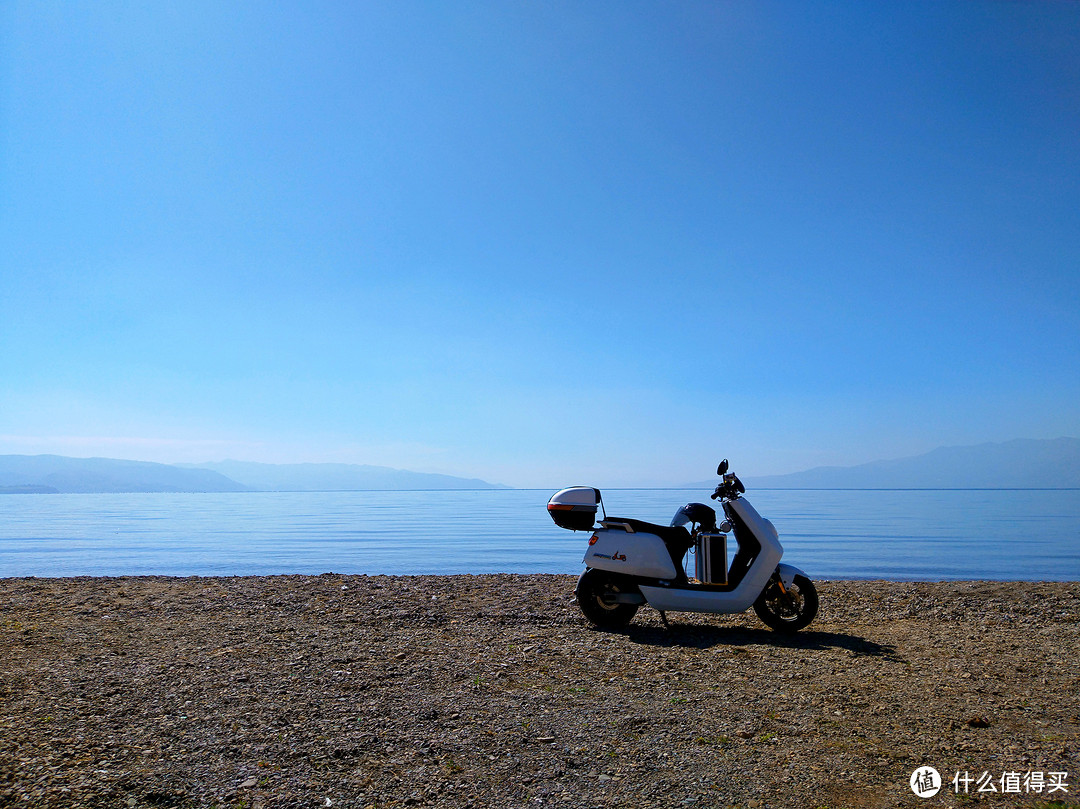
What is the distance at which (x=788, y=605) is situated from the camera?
815 centimetres

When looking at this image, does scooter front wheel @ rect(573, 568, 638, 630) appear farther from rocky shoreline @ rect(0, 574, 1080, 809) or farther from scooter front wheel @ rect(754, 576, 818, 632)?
scooter front wheel @ rect(754, 576, 818, 632)

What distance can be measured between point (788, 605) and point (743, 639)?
814mm

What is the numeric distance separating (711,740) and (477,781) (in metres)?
1.59

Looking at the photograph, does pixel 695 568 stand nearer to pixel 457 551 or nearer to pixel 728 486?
pixel 728 486

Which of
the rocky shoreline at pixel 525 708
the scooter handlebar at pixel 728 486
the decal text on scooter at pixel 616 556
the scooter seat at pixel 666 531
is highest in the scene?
the scooter handlebar at pixel 728 486

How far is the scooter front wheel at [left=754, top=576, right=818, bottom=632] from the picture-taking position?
8070mm

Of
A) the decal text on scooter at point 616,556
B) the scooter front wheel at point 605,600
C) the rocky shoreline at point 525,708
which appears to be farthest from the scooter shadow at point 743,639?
the decal text on scooter at point 616,556

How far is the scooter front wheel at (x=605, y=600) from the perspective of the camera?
8398 mm

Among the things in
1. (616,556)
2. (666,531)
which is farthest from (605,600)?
(666,531)

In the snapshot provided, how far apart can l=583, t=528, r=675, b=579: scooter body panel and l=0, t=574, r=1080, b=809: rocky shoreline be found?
764 mm

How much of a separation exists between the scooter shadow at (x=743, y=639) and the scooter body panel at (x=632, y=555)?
0.69 meters

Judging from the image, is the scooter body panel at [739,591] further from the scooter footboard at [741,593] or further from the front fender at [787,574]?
the front fender at [787,574]

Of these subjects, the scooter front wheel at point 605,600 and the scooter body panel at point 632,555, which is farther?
the scooter front wheel at point 605,600

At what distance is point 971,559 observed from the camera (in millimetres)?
19438
